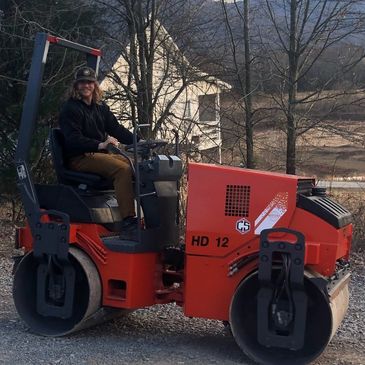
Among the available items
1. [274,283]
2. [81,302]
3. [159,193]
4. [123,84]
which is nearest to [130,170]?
[159,193]

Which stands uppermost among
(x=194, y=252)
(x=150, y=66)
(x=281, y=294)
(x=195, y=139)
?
(x=150, y=66)

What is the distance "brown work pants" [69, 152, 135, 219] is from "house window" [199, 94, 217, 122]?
7.01 m

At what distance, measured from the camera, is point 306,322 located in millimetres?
5523

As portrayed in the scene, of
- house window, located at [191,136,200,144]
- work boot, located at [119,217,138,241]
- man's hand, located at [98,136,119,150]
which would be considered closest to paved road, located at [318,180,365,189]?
house window, located at [191,136,200,144]

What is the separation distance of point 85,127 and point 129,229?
100cm

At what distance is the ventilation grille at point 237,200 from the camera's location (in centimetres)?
570

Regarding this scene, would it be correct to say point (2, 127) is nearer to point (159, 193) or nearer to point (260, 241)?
point (159, 193)

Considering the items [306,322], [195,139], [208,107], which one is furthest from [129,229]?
[208,107]

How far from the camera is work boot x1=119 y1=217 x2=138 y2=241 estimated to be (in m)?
6.19

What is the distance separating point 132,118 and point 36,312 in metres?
6.86

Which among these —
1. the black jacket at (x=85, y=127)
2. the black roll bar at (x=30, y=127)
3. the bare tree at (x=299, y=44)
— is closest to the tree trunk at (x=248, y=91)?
the bare tree at (x=299, y=44)

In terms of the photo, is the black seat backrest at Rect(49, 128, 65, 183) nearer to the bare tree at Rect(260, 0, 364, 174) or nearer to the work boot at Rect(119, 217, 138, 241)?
the work boot at Rect(119, 217, 138, 241)

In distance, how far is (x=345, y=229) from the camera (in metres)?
5.84

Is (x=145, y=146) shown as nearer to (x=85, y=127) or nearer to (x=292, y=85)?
(x=85, y=127)
